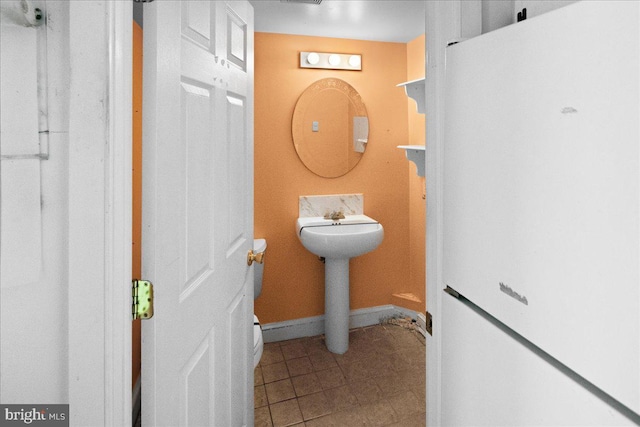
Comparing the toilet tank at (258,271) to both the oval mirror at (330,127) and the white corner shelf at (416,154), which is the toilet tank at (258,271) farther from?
the white corner shelf at (416,154)

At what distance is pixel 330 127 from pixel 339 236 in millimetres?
950

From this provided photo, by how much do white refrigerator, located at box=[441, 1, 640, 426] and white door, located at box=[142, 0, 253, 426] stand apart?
0.68 metres

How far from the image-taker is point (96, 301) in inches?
28.9

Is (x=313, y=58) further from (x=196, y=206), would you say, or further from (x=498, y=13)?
(x=196, y=206)

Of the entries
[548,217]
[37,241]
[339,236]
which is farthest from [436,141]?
[339,236]

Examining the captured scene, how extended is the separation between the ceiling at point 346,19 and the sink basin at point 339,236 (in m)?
1.38

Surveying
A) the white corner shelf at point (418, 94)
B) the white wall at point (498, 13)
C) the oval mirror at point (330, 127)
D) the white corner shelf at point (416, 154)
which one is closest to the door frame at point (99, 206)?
the white wall at point (498, 13)

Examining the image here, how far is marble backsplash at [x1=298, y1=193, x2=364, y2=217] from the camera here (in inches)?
116

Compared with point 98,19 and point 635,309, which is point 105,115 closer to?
point 98,19

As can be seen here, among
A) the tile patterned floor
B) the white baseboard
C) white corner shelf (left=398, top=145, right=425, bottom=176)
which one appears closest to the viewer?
the tile patterned floor

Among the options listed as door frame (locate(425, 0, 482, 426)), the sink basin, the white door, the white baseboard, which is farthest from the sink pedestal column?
door frame (locate(425, 0, 482, 426))

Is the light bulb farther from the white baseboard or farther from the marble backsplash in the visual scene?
the white baseboard

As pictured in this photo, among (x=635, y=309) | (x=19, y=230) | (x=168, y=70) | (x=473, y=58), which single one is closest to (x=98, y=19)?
(x=168, y=70)

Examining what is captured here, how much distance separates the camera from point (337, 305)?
8.98 feet
